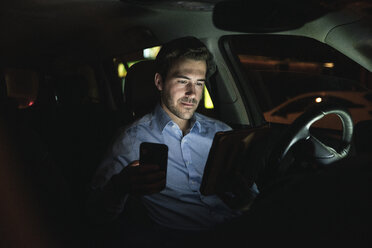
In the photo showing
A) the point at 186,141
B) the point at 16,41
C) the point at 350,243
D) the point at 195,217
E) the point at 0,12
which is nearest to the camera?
the point at 350,243

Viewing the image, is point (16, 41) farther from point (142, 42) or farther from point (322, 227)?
point (322, 227)

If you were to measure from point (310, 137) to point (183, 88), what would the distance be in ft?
3.06

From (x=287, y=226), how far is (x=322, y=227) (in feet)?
0.22

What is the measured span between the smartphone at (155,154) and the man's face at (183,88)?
780 mm

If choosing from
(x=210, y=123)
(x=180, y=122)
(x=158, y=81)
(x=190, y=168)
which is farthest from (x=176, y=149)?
(x=158, y=81)

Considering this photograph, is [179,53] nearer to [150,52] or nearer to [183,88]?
[183,88]

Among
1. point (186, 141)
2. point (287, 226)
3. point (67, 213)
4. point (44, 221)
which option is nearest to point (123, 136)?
point (186, 141)

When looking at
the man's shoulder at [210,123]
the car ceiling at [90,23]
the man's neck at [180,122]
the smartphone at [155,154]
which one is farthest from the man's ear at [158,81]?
the smartphone at [155,154]

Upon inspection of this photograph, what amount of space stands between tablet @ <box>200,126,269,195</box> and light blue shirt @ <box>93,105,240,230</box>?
51 cm

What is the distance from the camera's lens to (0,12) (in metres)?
2.71

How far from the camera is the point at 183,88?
234cm

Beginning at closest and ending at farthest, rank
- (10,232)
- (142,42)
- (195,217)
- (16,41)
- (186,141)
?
(10,232), (195,217), (186,141), (16,41), (142,42)

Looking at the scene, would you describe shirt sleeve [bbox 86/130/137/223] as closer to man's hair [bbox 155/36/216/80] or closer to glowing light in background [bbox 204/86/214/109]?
man's hair [bbox 155/36/216/80]

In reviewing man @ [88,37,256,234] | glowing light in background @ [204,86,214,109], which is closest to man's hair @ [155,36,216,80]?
man @ [88,37,256,234]
